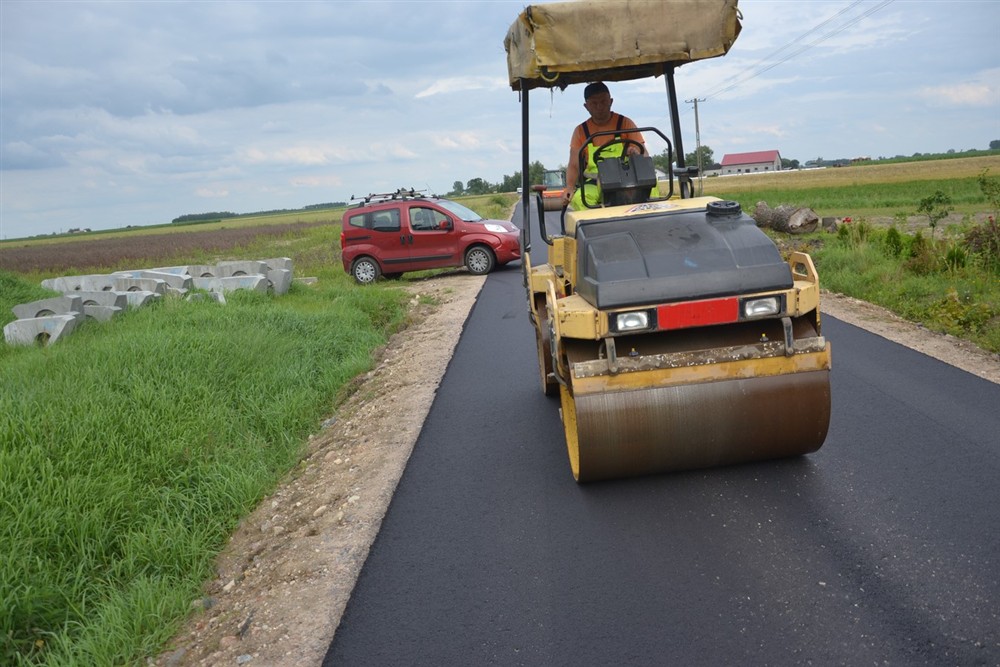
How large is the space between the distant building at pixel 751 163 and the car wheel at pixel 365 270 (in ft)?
364

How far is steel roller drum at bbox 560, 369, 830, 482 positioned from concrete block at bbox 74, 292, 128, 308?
8.31m

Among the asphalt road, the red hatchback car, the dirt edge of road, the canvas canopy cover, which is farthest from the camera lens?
the red hatchback car

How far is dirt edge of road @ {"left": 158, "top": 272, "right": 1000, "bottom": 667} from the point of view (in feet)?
11.7

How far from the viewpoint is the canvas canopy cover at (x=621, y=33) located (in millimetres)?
5289

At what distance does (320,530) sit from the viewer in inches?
183

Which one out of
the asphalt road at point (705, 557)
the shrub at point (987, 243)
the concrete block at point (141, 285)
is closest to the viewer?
the asphalt road at point (705, 557)

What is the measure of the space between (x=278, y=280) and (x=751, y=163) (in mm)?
118305

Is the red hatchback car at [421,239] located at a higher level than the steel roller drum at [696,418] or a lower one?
higher

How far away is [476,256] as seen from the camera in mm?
17016

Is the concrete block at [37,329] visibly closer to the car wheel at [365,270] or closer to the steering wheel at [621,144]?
the steering wheel at [621,144]

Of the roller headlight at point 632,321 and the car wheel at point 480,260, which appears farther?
the car wheel at point 480,260

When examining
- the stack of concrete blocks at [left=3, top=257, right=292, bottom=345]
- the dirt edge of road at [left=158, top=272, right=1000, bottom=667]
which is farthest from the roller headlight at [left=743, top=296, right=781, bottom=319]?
the stack of concrete blocks at [left=3, top=257, right=292, bottom=345]

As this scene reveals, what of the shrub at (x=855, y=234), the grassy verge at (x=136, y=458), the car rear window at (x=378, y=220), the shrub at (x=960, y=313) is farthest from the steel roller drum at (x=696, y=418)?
the car rear window at (x=378, y=220)

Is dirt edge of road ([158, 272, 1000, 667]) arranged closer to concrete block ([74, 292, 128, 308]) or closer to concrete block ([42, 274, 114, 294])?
concrete block ([74, 292, 128, 308])
